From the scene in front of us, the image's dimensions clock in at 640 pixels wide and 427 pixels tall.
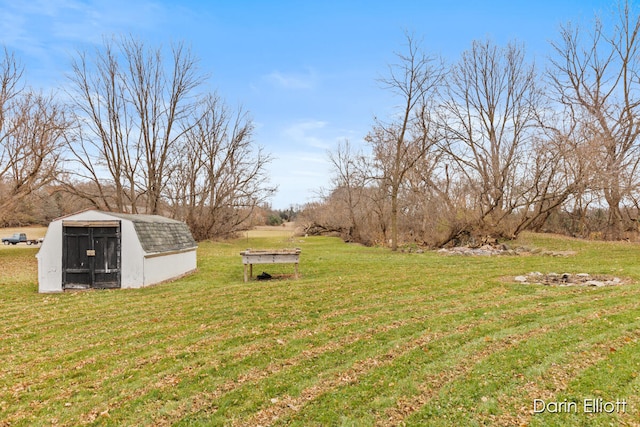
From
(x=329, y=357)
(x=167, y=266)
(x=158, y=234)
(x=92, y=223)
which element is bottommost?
(x=329, y=357)

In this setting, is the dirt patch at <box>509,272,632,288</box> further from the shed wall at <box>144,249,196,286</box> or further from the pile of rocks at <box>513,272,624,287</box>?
the shed wall at <box>144,249,196,286</box>

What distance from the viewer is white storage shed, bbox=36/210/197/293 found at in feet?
29.7

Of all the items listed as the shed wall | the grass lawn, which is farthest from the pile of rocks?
the shed wall

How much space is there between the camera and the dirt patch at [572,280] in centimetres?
760

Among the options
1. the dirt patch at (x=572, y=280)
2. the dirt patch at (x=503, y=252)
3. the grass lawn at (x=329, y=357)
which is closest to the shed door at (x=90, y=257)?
the grass lawn at (x=329, y=357)

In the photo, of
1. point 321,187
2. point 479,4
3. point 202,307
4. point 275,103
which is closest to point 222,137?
point 321,187

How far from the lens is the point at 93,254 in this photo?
9164 mm

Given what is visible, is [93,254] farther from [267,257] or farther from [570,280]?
[570,280]

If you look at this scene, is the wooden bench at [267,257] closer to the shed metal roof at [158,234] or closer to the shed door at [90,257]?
the shed metal roof at [158,234]

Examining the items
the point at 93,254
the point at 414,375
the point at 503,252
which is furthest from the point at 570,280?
the point at 93,254

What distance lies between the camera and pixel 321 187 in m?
34.1

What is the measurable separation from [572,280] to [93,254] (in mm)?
11758

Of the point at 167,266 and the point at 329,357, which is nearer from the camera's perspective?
the point at 329,357

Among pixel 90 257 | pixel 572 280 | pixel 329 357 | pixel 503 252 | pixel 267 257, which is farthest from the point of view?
pixel 503 252
